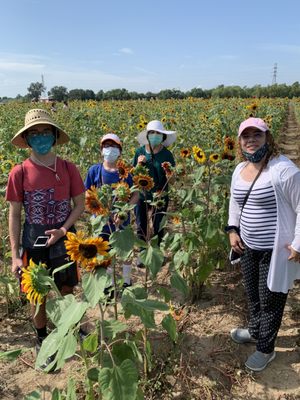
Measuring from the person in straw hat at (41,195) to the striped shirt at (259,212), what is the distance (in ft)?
3.19

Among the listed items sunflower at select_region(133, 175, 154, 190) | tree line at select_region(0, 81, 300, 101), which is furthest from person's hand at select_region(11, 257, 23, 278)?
tree line at select_region(0, 81, 300, 101)

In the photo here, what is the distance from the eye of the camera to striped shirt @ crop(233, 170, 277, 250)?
6.86ft

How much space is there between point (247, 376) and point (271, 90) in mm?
36802

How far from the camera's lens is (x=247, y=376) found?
235 cm

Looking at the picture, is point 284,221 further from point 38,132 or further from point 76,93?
point 76,93

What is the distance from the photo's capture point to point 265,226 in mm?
2164

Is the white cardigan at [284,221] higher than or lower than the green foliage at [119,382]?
higher

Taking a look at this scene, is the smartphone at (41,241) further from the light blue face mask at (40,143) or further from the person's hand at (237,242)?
the person's hand at (237,242)

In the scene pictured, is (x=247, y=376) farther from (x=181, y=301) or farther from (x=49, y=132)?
(x=49, y=132)

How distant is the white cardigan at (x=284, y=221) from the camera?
6.52ft

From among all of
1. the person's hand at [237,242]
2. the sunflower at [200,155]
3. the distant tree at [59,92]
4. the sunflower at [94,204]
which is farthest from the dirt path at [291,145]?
the distant tree at [59,92]

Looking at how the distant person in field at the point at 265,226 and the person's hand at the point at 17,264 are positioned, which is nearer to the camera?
the distant person in field at the point at 265,226

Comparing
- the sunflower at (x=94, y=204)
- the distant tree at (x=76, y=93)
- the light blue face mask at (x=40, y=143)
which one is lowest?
the sunflower at (x=94, y=204)

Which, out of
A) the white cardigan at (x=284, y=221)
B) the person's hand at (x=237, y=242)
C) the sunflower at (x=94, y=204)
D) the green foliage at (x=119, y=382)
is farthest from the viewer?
the person's hand at (x=237, y=242)
